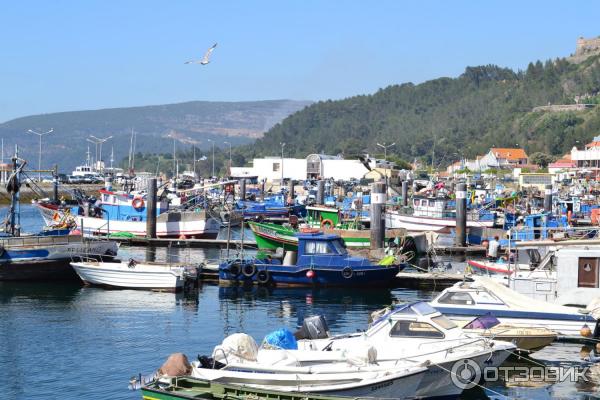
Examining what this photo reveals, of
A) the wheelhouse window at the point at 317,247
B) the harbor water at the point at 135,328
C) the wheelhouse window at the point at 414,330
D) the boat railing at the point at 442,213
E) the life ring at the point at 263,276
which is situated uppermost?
the boat railing at the point at 442,213

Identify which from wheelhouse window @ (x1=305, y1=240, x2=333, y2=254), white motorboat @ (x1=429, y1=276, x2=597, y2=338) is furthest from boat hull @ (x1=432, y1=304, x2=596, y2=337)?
wheelhouse window @ (x1=305, y1=240, x2=333, y2=254)

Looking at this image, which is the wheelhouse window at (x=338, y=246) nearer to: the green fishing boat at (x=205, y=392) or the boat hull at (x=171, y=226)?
the green fishing boat at (x=205, y=392)

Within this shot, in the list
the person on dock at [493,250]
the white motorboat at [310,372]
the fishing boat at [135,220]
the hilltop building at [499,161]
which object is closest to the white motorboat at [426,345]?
the white motorboat at [310,372]

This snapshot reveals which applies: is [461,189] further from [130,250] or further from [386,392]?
[386,392]

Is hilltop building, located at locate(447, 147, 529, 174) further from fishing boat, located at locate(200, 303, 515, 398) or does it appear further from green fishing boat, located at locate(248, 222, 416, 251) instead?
fishing boat, located at locate(200, 303, 515, 398)

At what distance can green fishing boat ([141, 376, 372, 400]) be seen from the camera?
67.7 ft

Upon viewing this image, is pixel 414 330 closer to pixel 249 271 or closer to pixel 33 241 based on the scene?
pixel 249 271

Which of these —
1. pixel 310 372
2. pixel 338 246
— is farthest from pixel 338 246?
pixel 310 372

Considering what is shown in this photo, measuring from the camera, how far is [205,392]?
826 inches

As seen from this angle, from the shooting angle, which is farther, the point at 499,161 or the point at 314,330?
the point at 499,161

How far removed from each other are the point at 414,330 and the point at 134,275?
19.7 metres

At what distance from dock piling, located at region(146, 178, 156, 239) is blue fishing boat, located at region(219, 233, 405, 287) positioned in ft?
70.6

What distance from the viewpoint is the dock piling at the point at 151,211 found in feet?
203

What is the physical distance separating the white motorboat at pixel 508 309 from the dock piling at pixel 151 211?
35247 mm
